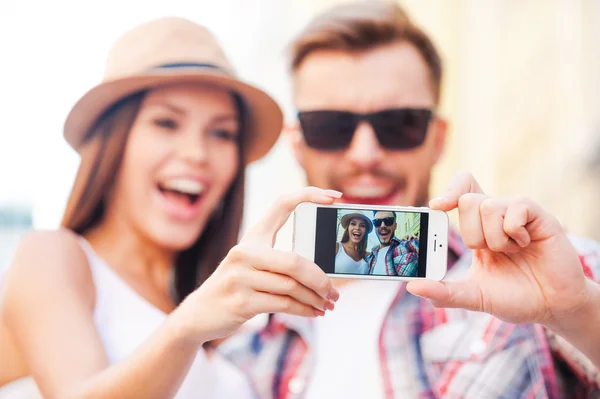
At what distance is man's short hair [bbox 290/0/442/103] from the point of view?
1941 millimetres

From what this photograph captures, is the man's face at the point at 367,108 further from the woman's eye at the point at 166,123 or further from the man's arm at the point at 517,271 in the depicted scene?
the man's arm at the point at 517,271

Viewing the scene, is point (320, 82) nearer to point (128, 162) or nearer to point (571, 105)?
point (128, 162)

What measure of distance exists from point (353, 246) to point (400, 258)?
0.10m

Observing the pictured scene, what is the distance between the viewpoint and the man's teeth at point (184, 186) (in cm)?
185

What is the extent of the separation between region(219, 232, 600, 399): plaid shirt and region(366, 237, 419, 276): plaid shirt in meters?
0.64

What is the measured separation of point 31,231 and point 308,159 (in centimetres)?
86

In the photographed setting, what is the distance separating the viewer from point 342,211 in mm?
1217

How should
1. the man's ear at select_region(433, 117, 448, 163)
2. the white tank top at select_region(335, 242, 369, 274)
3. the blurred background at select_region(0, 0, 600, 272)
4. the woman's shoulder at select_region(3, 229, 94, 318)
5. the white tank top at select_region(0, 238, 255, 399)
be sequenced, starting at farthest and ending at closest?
the man's ear at select_region(433, 117, 448, 163) → the blurred background at select_region(0, 0, 600, 272) → the white tank top at select_region(0, 238, 255, 399) → the woman's shoulder at select_region(3, 229, 94, 318) → the white tank top at select_region(335, 242, 369, 274)

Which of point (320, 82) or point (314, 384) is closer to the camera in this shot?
point (314, 384)

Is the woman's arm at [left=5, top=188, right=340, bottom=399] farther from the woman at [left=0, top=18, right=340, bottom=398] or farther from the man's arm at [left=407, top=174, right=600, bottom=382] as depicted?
the man's arm at [left=407, top=174, right=600, bottom=382]

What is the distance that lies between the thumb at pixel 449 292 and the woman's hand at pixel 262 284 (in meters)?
0.15

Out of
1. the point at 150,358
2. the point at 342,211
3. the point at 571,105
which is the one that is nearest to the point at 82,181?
the point at 150,358

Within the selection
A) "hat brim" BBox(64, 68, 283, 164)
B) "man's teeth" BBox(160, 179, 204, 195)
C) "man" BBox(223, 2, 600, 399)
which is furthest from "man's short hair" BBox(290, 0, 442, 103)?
"man's teeth" BBox(160, 179, 204, 195)

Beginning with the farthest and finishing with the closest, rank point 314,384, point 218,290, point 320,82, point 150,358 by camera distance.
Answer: point 320,82 → point 314,384 → point 150,358 → point 218,290
